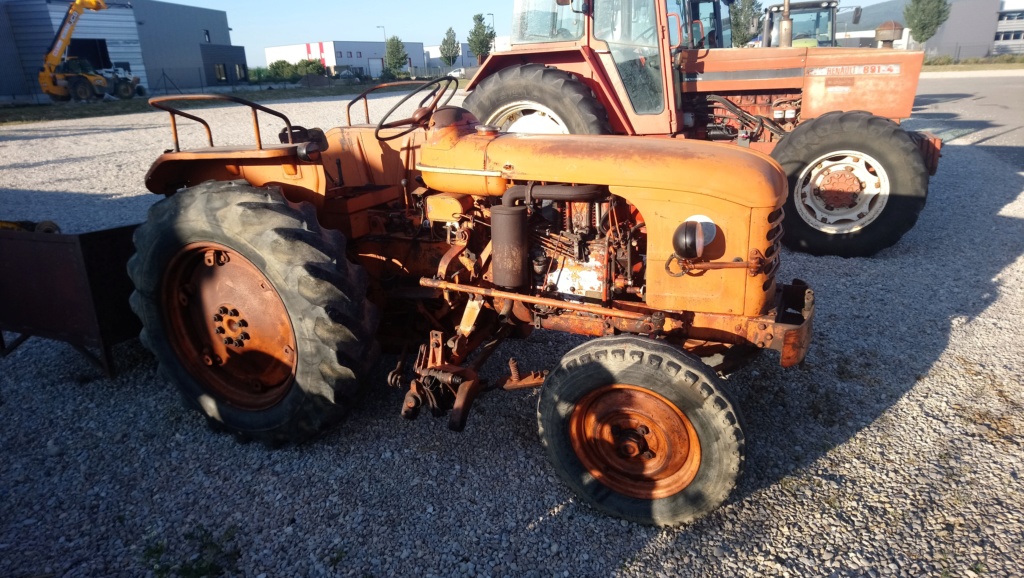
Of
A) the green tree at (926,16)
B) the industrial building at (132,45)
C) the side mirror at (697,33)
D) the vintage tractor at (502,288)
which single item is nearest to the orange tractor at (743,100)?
the side mirror at (697,33)

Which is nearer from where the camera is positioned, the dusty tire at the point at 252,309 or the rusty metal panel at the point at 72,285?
the dusty tire at the point at 252,309

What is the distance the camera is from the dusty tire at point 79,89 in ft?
74.1

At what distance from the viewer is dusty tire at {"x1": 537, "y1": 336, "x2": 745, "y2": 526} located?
7.76ft

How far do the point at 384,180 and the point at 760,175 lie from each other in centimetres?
225

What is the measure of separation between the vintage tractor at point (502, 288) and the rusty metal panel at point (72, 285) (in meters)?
0.48

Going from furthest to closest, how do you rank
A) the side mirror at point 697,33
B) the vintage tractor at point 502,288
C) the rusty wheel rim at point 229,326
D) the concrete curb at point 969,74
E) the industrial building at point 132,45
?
the concrete curb at point 969,74 → the industrial building at point 132,45 → the side mirror at point 697,33 → the rusty wheel rim at point 229,326 → the vintage tractor at point 502,288

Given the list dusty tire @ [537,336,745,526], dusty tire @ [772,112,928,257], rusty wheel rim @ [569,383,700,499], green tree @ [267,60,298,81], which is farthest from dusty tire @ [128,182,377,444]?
green tree @ [267,60,298,81]

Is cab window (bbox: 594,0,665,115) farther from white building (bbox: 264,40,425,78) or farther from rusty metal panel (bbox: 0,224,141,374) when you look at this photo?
white building (bbox: 264,40,425,78)

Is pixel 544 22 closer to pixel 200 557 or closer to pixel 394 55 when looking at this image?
pixel 200 557

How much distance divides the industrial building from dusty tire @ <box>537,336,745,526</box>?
101 feet

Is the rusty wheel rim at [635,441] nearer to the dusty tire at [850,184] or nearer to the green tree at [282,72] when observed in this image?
the dusty tire at [850,184]

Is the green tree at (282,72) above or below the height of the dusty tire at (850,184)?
above

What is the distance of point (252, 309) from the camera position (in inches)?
122

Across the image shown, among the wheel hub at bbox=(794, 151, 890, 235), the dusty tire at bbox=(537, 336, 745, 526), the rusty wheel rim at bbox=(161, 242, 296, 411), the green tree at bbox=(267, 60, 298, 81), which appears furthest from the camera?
the green tree at bbox=(267, 60, 298, 81)
